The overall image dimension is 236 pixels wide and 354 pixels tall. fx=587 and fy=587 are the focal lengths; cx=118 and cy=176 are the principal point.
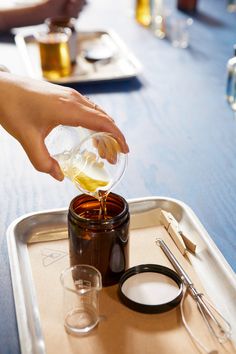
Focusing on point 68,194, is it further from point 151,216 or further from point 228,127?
point 228,127

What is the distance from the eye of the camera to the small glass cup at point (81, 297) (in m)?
0.67

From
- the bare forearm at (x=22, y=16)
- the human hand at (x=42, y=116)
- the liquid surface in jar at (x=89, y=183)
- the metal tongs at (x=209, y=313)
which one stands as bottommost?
the bare forearm at (x=22, y=16)

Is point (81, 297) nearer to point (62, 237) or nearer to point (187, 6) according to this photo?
point (62, 237)

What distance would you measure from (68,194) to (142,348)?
38cm

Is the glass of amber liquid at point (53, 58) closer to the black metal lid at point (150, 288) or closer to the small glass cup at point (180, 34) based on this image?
the small glass cup at point (180, 34)

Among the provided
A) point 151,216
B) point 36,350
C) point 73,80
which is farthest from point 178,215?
point 73,80

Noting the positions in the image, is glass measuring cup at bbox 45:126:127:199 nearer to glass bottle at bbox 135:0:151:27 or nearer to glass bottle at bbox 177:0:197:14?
glass bottle at bbox 135:0:151:27

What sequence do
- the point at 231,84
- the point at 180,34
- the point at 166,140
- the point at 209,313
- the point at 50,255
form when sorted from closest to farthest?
the point at 209,313 < the point at 50,255 < the point at 166,140 < the point at 231,84 < the point at 180,34

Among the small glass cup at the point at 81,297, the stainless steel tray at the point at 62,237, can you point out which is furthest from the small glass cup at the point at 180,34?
the small glass cup at the point at 81,297

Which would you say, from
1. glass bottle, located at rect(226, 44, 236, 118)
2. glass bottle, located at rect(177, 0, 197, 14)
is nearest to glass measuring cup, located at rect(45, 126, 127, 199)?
glass bottle, located at rect(226, 44, 236, 118)

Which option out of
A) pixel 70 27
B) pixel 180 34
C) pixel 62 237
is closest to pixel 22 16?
pixel 70 27

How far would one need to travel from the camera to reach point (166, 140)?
113 cm

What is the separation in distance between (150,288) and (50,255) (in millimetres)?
158

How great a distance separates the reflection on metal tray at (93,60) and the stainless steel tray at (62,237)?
0.56 meters
